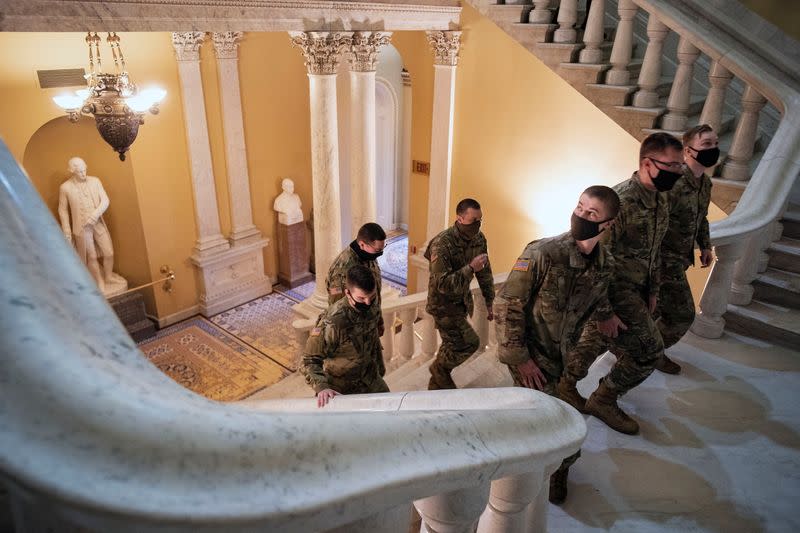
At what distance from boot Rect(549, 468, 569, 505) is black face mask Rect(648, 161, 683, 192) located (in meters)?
1.51

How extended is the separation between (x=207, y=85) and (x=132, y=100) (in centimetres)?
314

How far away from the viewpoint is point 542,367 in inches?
110

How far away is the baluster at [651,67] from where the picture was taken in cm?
502

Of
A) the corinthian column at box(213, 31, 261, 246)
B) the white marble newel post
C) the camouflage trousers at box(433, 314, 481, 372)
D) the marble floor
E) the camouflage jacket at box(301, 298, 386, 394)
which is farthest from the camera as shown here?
the corinthian column at box(213, 31, 261, 246)

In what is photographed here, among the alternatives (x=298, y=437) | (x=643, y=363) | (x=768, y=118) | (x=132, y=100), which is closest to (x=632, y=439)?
(x=643, y=363)

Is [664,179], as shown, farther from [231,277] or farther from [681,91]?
[231,277]

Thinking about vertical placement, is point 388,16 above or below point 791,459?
above

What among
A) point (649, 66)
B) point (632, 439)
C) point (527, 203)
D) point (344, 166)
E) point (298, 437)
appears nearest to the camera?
point (298, 437)

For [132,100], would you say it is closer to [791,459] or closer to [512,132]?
[512,132]

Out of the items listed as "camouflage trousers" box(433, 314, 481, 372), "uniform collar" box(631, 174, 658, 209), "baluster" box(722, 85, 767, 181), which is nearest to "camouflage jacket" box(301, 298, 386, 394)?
→ "camouflage trousers" box(433, 314, 481, 372)

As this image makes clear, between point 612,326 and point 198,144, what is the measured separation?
7728mm

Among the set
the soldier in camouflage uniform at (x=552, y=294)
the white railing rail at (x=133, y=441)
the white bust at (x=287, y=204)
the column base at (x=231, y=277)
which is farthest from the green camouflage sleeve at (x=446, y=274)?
the white bust at (x=287, y=204)

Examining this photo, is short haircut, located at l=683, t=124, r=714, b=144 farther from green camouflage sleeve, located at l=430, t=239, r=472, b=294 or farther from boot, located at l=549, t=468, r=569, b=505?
boot, located at l=549, t=468, r=569, b=505

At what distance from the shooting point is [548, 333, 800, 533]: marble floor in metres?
2.50
